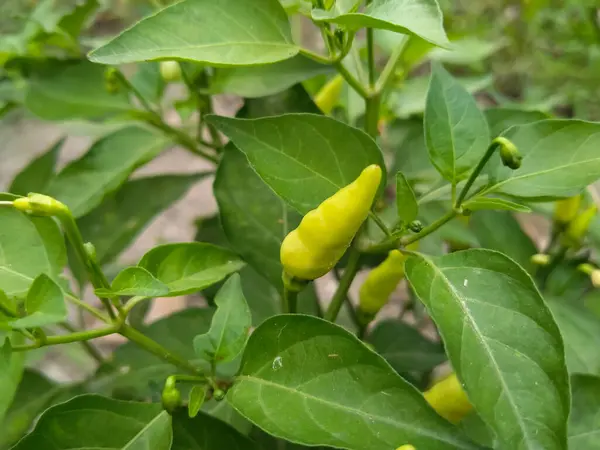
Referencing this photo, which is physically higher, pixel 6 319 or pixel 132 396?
pixel 6 319

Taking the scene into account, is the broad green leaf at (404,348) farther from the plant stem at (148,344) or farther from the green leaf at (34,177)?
the green leaf at (34,177)

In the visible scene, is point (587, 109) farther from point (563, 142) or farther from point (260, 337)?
point (260, 337)

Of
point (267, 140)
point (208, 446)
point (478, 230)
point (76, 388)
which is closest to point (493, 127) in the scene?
point (478, 230)

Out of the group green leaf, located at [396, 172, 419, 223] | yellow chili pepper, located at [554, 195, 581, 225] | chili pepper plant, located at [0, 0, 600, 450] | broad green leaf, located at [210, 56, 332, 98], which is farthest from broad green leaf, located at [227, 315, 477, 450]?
yellow chili pepper, located at [554, 195, 581, 225]

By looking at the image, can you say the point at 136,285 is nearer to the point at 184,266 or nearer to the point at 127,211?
the point at 184,266

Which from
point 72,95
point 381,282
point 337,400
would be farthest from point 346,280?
point 72,95

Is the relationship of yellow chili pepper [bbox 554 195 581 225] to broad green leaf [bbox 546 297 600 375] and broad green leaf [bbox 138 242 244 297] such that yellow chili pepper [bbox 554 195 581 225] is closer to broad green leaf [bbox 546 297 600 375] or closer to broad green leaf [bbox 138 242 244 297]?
broad green leaf [bbox 546 297 600 375]
